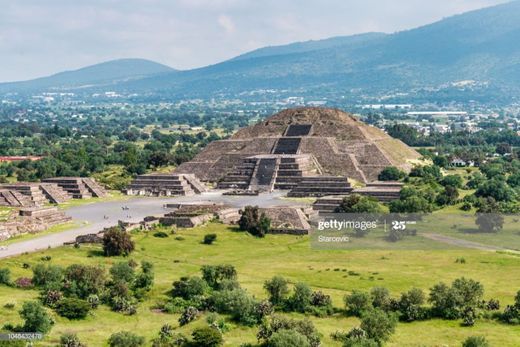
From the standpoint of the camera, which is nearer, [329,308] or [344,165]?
[329,308]

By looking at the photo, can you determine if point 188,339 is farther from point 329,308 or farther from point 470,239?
point 470,239

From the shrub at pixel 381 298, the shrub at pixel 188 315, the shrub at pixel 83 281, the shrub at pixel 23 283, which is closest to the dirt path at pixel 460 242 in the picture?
the shrub at pixel 381 298

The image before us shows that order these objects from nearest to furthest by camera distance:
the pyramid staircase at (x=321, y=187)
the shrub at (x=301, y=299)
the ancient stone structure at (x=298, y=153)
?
the shrub at (x=301, y=299), the pyramid staircase at (x=321, y=187), the ancient stone structure at (x=298, y=153)

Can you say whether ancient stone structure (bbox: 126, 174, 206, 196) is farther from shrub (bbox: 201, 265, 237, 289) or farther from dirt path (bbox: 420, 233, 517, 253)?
shrub (bbox: 201, 265, 237, 289)

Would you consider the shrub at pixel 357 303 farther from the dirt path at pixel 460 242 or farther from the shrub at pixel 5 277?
the dirt path at pixel 460 242

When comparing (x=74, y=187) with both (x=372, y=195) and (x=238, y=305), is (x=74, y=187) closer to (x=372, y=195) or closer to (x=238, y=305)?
(x=372, y=195)

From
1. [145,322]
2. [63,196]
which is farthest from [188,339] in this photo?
[63,196]
